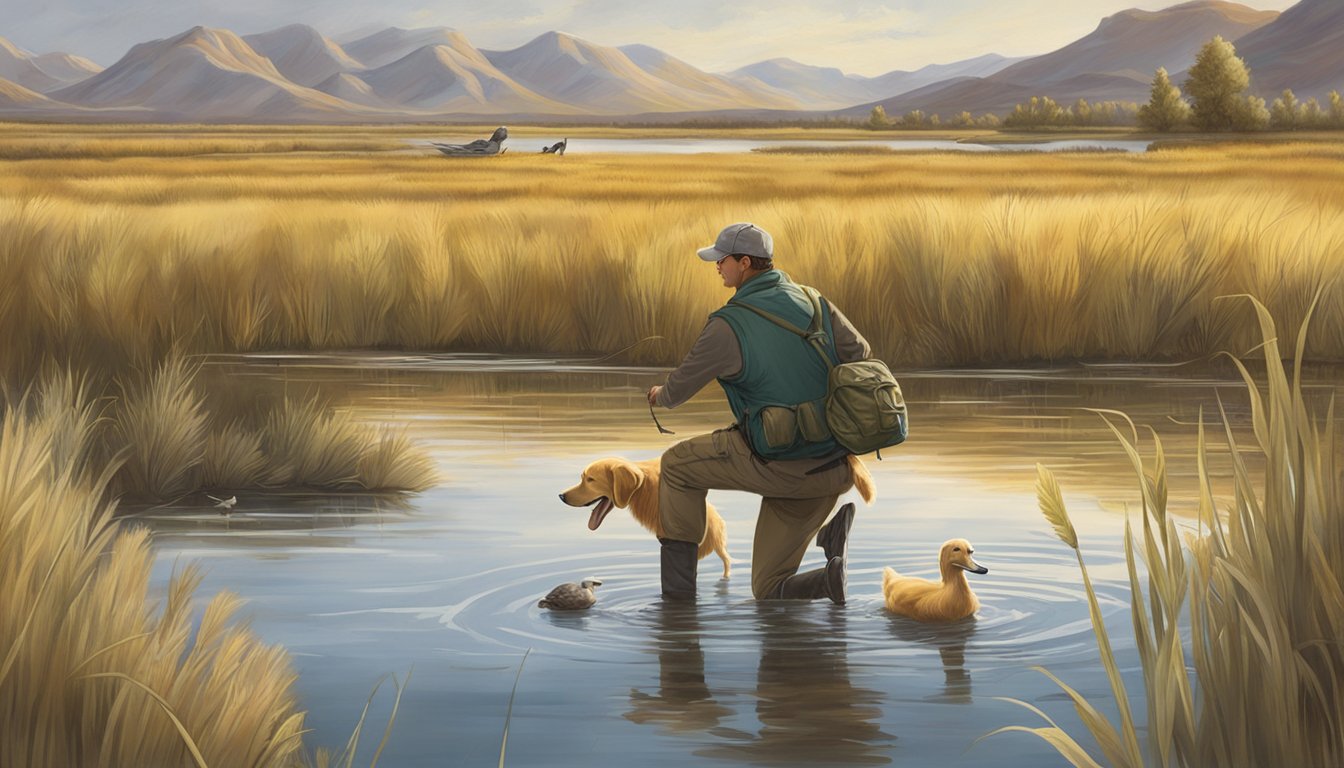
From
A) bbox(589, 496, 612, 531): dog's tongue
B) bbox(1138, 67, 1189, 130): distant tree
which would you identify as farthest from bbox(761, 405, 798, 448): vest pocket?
bbox(1138, 67, 1189, 130): distant tree

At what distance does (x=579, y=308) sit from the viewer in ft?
60.2

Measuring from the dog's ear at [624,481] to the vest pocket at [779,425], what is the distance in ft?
2.57

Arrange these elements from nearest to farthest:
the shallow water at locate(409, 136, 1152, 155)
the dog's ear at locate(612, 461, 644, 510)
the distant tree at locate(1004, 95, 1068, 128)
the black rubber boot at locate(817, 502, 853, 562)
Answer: the black rubber boot at locate(817, 502, 853, 562)
the dog's ear at locate(612, 461, 644, 510)
the shallow water at locate(409, 136, 1152, 155)
the distant tree at locate(1004, 95, 1068, 128)

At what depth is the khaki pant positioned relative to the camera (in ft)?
26.7

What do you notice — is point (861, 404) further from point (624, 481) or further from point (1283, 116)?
point (1283, 116)

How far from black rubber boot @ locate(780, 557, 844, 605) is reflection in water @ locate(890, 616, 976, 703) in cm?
31

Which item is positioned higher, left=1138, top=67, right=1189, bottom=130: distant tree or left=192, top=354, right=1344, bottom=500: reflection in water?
left=192, top=354, right=1344, bottom=500: reflection in water

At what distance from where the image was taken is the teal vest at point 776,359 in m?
7.91

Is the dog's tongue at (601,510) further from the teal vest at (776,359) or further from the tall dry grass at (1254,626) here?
the tall dry grass at (1254,626)

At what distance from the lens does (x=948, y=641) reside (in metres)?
7.25

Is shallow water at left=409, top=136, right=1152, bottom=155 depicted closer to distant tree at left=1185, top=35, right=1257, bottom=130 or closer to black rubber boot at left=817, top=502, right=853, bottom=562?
distant tree at left=1185, top=35, right=1257, bottom=130

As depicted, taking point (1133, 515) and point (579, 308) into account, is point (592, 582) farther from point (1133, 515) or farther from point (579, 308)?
point (579, 308)

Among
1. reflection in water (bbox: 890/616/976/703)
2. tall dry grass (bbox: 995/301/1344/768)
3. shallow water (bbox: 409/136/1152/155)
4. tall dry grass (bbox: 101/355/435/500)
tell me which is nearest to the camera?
tall dry grass (bbox: 995/301/1344/768)

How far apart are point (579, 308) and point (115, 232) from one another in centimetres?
452
